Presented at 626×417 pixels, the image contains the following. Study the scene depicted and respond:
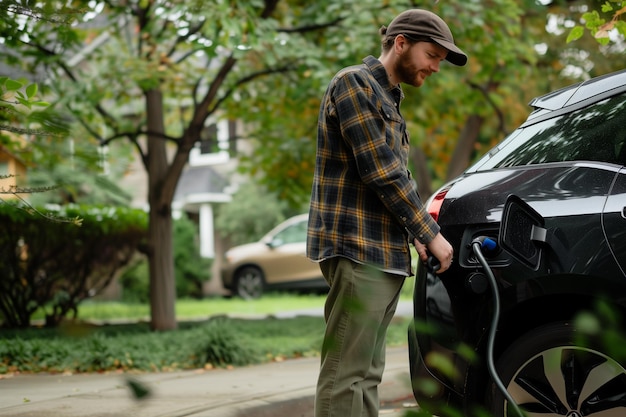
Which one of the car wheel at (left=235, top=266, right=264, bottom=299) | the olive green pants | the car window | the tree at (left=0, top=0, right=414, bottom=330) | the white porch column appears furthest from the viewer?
the white porch column

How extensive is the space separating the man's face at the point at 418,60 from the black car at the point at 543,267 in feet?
1.89

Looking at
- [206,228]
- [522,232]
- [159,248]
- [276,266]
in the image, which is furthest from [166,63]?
[206,228]

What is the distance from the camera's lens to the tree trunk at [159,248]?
33.5 ft

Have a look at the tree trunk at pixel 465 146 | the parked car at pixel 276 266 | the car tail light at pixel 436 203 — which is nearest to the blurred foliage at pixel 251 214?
the parked car at pixel 276 266

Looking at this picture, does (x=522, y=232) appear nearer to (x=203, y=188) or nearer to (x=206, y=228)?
(x=203, y=188)

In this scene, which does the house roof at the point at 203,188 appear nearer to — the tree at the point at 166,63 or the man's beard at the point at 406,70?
the tree at the point at 166,63

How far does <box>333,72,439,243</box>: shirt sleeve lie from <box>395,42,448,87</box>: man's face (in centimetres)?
18

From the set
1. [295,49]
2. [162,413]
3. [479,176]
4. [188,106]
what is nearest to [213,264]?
[188,106]

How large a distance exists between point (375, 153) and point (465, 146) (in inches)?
465

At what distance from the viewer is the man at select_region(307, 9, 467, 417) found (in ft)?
10.2

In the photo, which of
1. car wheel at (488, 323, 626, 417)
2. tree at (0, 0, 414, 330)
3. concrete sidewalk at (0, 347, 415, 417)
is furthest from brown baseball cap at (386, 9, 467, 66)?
tree at (0, 0, 414, 330)

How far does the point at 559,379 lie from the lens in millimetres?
3238

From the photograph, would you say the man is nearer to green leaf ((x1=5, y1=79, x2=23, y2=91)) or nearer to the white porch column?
green leaf ((x1=5, y1=79, x2=23, y2=91))

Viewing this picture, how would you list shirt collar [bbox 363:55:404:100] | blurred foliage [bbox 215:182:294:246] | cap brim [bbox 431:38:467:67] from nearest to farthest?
cap brim [bbox 431:38:467:67], shirt collar [bbox 363:55:404:100], blurred foliage [bbox 215:182:294:246]
